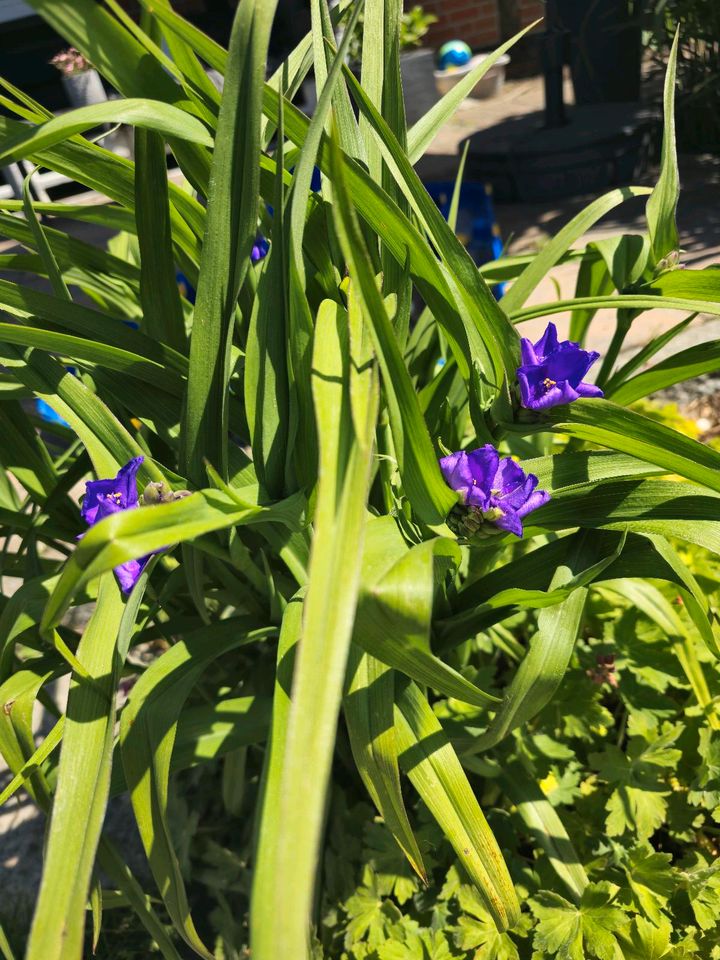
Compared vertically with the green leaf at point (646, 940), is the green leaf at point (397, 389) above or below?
above

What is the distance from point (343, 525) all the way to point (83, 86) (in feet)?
15.9

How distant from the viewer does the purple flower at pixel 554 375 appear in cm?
73

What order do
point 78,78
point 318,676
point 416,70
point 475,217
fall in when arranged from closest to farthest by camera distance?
1. point 318,676
2. point 475,217
3. point 78,78
4. point 416,70

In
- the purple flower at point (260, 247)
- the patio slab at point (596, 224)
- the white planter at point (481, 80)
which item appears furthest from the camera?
the white planter at point (481, 80)

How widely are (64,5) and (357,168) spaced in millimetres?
282

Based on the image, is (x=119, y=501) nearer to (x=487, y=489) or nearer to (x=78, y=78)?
(x=487, y=489)

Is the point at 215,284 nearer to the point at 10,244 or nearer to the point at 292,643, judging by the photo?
the point at 292,643

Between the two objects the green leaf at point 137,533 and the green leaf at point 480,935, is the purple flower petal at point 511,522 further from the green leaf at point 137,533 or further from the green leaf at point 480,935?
the green leaf at point 480,935

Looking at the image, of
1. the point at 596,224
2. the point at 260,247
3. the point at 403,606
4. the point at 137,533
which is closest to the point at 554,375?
the point at 403,606

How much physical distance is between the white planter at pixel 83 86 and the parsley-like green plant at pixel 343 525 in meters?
4.00

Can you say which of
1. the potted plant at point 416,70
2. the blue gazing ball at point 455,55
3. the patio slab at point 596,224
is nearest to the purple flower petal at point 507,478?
Answer: the patio slab at point 596,224

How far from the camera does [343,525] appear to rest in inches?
18.7

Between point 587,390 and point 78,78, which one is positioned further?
point 78,78

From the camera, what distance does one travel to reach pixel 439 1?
17.5ft
